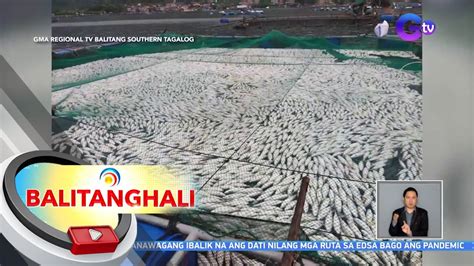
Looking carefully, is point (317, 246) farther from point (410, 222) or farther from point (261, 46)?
point (261, 46)

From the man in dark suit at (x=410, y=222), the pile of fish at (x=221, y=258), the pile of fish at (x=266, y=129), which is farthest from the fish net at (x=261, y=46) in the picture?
the pile of fish at (x=221, y=258)

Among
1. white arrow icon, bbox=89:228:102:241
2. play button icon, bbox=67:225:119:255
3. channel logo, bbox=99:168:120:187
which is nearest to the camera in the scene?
play button icon, bbox=67:225:119:255

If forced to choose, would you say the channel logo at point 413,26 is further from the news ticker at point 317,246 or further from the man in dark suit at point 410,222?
the news ticker at point 317,246

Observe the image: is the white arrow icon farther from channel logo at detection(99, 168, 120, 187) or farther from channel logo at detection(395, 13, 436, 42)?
channel logo at detection(395, 13, 436, 42)

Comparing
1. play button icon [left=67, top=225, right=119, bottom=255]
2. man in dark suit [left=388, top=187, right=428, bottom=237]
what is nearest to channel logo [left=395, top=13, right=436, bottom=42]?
man in dark suit [left=388, top=187, right=428, bottom=237]

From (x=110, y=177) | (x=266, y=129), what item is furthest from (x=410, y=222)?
(x=110, y=177)

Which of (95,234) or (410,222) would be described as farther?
(410,222)
